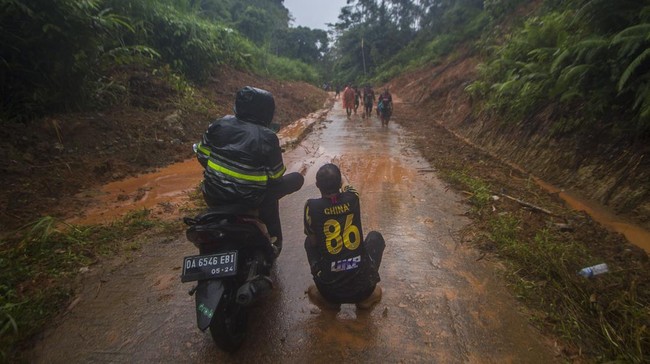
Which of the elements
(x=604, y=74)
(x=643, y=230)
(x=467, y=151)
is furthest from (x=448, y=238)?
(x=467, y=151)

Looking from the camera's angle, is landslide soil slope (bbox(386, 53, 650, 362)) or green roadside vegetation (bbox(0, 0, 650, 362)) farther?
landslide soil slope (bbox(386, 53, 650, 362))

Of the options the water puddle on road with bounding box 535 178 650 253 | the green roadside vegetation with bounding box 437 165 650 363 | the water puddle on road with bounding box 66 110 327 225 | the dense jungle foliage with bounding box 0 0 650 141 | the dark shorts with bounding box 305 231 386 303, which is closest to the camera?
the green roadside vegetation with bounding box 437 165 650 363

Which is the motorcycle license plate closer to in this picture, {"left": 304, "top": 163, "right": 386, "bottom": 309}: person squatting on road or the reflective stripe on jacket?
the reflective stripe on jacket

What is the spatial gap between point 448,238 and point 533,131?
477 cm

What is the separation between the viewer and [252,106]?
296cm

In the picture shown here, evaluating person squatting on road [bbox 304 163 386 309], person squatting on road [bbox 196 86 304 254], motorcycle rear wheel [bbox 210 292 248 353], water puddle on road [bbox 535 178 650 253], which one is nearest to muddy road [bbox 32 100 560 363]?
motorcycle rear wheel [bbox 210 292 248 353]

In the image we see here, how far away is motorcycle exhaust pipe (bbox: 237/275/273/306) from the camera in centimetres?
241

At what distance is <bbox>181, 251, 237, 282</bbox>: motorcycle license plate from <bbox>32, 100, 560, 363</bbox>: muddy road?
698 millimetres

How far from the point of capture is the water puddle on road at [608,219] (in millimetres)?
4261

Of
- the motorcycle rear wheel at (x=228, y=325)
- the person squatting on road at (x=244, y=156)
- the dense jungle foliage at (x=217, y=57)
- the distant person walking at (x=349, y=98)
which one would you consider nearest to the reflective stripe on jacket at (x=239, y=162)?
the person squatting on road at (x=244, y=156)

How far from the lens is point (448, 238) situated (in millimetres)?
4555

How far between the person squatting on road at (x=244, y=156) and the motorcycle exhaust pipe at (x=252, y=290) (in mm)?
642

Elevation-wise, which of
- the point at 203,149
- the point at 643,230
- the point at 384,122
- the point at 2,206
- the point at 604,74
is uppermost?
the point at 604,74

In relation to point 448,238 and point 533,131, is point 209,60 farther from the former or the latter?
point 448,238
